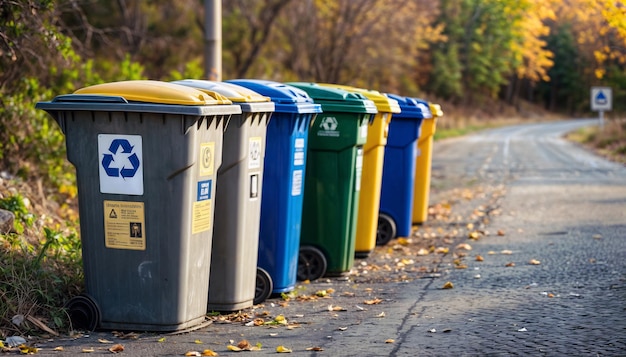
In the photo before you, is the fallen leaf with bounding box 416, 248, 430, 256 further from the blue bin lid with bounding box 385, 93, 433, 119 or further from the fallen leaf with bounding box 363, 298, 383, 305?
the fallen leaf with bounding box 363, 298, 383, 305

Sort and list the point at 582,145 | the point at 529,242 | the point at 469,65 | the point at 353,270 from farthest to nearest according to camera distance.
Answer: the point at 469,65 < the point at 582,145 < the point at 529,242 < the point at 353,270

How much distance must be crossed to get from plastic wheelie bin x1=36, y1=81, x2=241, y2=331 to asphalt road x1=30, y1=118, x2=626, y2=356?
0.69ft

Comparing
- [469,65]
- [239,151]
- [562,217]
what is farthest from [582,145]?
[469,65]

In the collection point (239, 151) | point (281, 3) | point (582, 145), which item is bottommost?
point (582, 145)

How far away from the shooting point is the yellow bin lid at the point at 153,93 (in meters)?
5.89

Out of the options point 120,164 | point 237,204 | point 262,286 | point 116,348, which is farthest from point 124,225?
point 262,286

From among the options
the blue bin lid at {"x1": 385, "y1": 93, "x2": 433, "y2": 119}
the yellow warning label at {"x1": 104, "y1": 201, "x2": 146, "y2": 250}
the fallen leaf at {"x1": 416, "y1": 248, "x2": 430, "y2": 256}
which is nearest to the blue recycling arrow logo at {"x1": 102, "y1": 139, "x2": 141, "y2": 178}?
the yellow warning label at {"x1": 104, "y1": 201, "x2": 146, "y2": 250}

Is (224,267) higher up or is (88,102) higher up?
(88,102)

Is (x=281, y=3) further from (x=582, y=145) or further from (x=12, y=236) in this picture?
(x=12, y=236)

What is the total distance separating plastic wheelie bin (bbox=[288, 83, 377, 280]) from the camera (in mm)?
8203

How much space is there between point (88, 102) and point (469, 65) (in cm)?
7136

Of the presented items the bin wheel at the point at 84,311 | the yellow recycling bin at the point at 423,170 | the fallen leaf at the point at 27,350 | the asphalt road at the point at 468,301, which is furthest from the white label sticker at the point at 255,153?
the yellow recycling bin at the point at 423,170

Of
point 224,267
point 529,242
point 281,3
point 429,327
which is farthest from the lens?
point 281,3

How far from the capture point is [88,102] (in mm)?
5938
